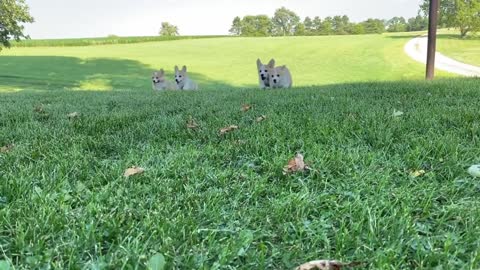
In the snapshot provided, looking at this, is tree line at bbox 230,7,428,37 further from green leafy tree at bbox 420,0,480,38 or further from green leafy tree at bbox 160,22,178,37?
green leafy tree at bbox 420,0,480,38

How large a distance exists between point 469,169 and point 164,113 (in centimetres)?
267

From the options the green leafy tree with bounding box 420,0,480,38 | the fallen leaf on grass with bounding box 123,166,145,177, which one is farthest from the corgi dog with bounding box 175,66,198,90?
the green leafy tree with bounding box 420,0,480,38

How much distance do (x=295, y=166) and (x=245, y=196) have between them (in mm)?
395

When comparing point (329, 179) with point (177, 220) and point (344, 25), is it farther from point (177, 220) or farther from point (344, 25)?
point (344, 25)

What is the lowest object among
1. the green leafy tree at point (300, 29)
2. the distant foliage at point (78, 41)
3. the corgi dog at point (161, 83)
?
the corgi dog at point (161, 83)

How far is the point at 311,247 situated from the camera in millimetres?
1339

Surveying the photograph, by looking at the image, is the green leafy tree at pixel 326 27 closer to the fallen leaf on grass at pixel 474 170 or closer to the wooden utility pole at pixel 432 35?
the wooden utility pole at pixel 432 35

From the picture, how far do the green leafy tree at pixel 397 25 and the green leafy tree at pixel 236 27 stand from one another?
1180 inches

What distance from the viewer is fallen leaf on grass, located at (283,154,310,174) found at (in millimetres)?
2009

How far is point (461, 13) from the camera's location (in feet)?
Result: 108

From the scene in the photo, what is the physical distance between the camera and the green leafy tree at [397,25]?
263 ft

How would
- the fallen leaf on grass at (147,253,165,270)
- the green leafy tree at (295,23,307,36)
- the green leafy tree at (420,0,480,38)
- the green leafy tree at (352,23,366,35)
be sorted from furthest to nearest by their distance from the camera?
the green leafy tree at (295,23,307,36), the green leafy tree at (352,23,366,35), the green leafy tree at (420,0,480,38), the fallen leaf on grass at (147,253,165,270)

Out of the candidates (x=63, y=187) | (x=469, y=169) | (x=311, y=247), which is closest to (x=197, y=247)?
(x=311, y=247)

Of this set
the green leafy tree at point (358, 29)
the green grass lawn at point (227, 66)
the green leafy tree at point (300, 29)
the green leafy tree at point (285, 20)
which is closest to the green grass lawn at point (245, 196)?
the green grass lawn at point (227, 66)
